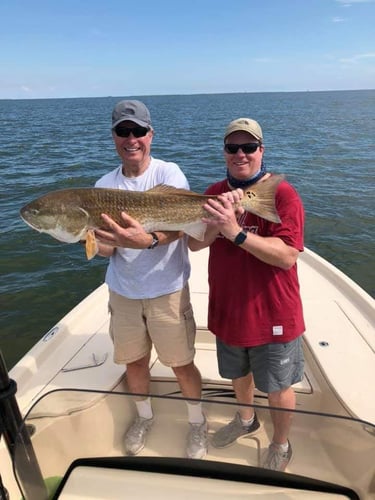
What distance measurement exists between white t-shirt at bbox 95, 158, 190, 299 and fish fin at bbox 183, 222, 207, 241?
0.74 feet

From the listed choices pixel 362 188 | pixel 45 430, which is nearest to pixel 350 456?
pixel 45 430

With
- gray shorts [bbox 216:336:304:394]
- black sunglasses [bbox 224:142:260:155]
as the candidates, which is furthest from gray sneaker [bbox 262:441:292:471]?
black sunglasses [bbox 224:142:260:155]

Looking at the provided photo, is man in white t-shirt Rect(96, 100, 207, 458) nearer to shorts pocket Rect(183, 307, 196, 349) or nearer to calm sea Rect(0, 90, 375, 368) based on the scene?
shorts pocket Rect(183, 307, 196, 349)

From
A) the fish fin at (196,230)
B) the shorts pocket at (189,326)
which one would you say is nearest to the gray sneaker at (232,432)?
the shorts pocket at (189,326)

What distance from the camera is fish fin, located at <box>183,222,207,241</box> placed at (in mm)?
3189

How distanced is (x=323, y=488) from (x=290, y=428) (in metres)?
0.43

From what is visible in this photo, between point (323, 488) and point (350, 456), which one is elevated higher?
point (350, 456)

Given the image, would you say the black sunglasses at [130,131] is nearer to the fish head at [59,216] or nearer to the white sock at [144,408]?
the fish head at [59,216]

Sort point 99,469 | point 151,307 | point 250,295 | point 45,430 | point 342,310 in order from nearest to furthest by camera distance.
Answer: point 45,430 < point 99,469 < point 250,295 < point 151,307 < point 342,310

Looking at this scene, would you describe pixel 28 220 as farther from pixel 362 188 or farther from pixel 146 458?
pixel 362 188

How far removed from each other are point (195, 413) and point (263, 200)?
4.98ft

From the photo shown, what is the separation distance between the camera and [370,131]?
1417 inches

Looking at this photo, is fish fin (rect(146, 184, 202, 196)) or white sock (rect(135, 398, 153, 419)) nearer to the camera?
white sock (rect(135, 398, 153, 419))

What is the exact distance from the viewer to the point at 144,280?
3350 millimetres
